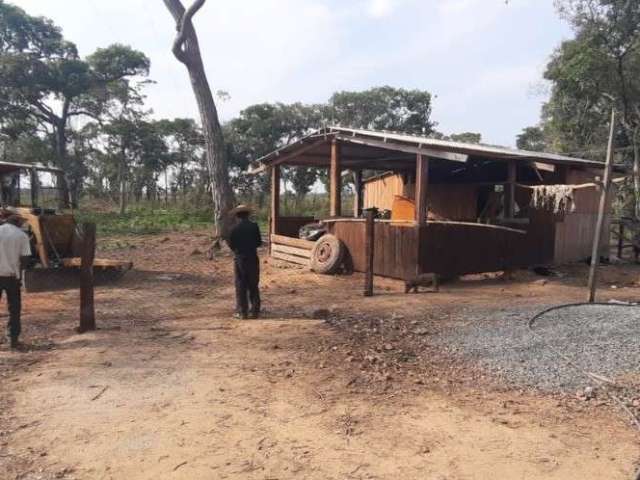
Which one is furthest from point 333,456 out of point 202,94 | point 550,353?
point 202,94

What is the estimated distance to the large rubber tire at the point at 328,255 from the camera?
477 inches

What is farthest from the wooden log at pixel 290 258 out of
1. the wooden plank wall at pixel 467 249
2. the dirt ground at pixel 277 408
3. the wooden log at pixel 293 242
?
the dirt ground at pixel 277 408

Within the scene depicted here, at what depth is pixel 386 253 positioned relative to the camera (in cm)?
1124

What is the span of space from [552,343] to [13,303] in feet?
20.9

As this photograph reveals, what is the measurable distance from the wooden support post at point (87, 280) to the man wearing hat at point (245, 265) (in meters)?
1.91

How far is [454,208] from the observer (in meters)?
16.1

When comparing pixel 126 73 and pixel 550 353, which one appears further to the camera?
pixel 126 73

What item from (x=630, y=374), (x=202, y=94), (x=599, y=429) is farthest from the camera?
(x=202, y=94)

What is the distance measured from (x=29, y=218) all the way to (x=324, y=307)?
6237 millimetres

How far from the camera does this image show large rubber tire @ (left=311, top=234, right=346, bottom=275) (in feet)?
39.7

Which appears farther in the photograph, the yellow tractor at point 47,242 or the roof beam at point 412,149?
the yellow tractor at point 47,242

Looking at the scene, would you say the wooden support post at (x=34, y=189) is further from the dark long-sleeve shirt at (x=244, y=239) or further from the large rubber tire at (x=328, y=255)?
the large rubber tire at (x=328, y=255)

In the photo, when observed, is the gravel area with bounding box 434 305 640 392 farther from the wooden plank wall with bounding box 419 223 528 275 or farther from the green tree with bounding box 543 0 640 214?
the green tree with bounding box 543 0 640 214

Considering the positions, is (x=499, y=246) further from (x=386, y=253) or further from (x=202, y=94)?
(x=202, y=94)
